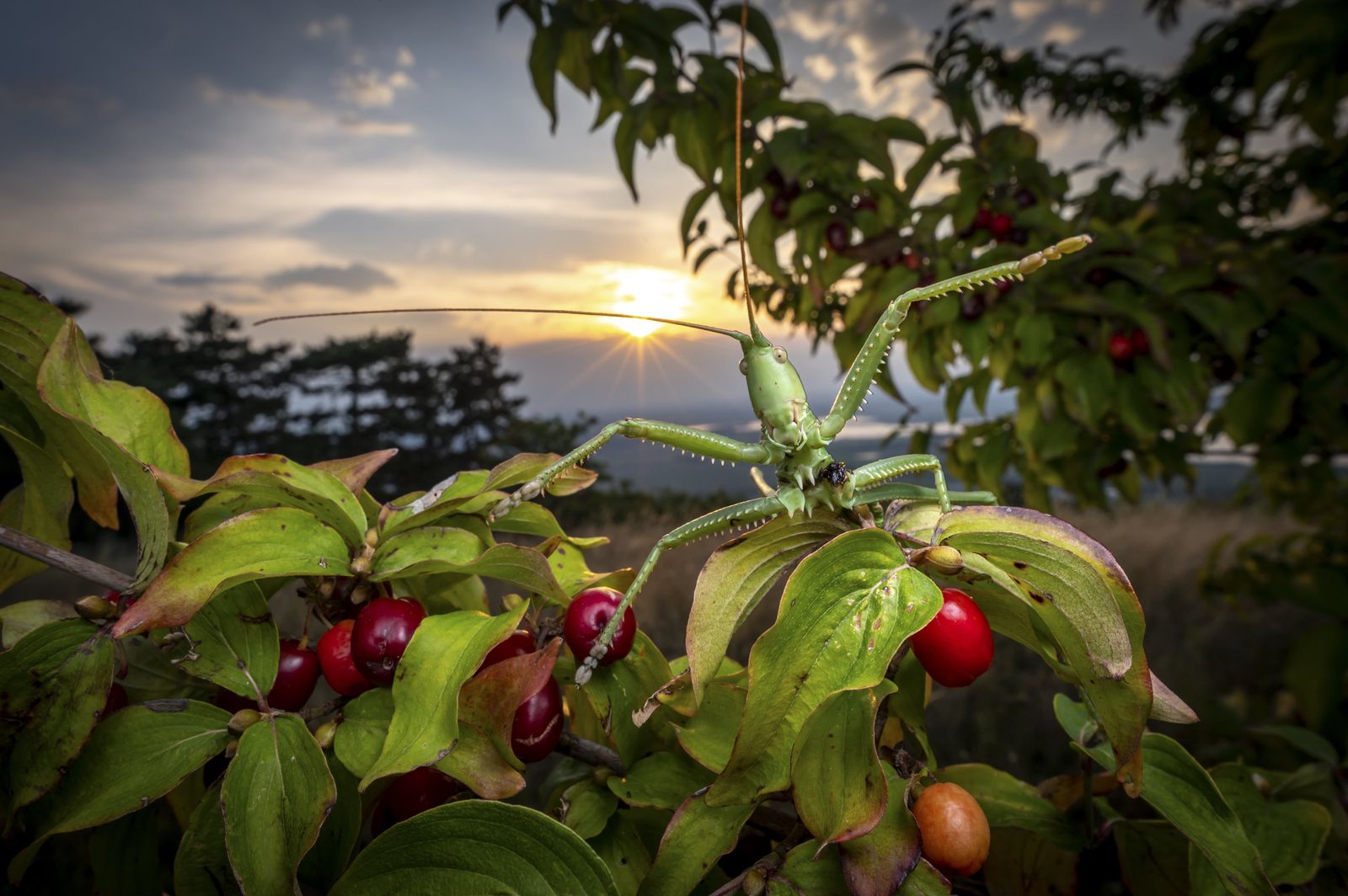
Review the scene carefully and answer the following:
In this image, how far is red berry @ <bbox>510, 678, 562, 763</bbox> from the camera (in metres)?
0.42

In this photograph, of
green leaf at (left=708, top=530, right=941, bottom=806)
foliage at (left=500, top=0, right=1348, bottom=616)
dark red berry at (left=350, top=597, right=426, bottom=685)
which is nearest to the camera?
green leaf at (left=708, top=530, right=941, bottom=806)

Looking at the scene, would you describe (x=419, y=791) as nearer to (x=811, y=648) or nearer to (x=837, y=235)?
(x=811, y=648)

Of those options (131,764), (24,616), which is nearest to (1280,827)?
(131,764)

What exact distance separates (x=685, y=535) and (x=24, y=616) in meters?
0.47

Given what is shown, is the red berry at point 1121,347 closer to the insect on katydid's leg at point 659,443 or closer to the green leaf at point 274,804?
the insect on katydid's leg at point 659,443

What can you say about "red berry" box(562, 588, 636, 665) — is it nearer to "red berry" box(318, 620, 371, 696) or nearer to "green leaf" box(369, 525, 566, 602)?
"green leaf" box(369, 525, 566, 602)

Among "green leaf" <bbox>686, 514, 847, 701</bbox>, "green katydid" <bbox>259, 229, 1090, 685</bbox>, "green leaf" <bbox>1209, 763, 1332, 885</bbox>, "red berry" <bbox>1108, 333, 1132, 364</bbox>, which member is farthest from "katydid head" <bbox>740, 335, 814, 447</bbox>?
"red berry" <bbox>1108, 333, 1132, 364</bbox>

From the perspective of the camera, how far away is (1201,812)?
1.36ft

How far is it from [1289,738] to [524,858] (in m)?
0.89

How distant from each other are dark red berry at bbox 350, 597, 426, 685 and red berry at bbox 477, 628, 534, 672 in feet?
0.17

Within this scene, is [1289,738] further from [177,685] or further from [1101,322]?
[177,685]

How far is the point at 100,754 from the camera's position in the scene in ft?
1.30

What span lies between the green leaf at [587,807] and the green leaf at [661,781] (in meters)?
0.01

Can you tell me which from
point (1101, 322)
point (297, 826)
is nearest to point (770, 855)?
point (297, 826)
